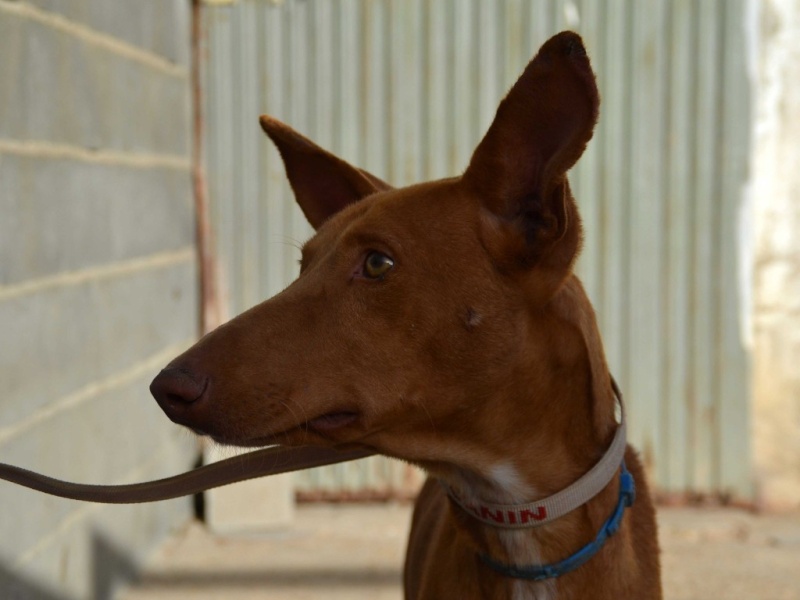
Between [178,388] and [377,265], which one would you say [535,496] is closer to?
[377,265]

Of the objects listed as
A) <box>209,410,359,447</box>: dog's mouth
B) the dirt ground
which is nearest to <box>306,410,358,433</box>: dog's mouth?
<box>209,410,359,447</box>: dog's mouth

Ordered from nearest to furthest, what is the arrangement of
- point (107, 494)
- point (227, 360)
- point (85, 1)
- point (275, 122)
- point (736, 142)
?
point (227, 360) → point (107, 494) → point (275, 122) → point (85, 1) → point (736, 142)

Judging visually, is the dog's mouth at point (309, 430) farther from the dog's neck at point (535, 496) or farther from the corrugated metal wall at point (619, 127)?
the corrugated metal wall at point (619, 127)

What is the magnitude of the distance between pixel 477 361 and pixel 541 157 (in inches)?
16.8

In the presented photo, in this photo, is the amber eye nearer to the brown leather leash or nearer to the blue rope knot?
the brown leather leash

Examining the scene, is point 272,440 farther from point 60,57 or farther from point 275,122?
point 60,57

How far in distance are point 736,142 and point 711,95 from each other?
0.28 meters

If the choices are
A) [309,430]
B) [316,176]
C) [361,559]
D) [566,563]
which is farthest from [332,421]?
[361,559]

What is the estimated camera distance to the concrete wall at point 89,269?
3.56m

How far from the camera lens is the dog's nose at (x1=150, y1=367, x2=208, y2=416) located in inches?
74.0

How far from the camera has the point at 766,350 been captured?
5500mm

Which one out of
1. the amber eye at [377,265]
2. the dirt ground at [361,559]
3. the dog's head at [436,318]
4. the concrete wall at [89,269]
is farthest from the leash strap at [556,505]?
the dirt ground at [361,559]

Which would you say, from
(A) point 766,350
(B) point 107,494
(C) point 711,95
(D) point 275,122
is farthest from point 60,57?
(A) point 766,350

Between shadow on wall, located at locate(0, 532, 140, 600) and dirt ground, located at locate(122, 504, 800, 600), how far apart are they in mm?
96
